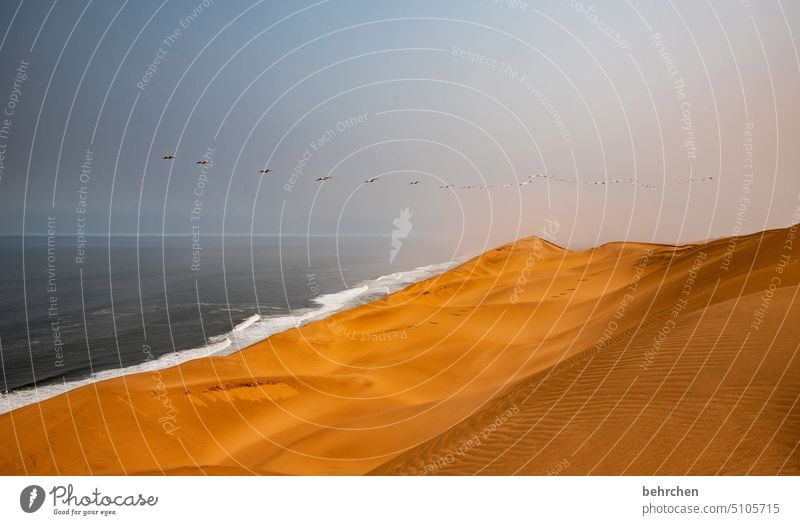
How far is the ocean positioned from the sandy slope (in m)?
4.41

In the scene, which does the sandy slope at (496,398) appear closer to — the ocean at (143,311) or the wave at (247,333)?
the wave at (247,333)

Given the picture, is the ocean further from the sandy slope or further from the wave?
the sandy slope

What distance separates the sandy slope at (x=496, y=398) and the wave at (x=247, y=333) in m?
2.75

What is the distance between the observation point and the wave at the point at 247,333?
575 inches

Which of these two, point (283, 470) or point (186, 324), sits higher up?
point (186, 324)

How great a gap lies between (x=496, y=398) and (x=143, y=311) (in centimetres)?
2536

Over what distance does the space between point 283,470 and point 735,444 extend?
7.81 meters

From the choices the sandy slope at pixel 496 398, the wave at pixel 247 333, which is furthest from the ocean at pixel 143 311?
the sandy slope at pixel 496 398
